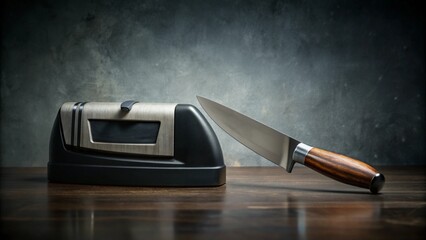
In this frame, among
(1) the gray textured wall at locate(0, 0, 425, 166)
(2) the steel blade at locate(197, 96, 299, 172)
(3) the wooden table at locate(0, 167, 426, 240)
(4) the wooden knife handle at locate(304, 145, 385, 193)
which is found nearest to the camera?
(3) the wooden table at locate(0, 167, 426, 240)

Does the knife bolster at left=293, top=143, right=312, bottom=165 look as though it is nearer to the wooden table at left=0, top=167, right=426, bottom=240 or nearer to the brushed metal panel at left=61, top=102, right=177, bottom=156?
the wooden table at left=0, top=167, right=426, bottom=240

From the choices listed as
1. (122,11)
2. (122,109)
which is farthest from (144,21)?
(122,109)

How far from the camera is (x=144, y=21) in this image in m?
1.47

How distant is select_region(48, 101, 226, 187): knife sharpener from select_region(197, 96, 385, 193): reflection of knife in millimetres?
94

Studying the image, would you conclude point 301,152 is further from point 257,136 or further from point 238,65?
point 238,65

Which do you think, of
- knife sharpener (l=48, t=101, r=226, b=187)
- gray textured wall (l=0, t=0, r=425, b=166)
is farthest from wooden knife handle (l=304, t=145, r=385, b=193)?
gray textured wall (l=0, t=0, r=425, b=166)

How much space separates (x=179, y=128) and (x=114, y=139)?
15cm

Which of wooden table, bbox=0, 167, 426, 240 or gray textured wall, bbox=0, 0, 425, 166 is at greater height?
gray textured wall, bbox=0, 0, 425, 166

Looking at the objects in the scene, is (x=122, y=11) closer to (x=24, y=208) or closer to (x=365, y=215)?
(x=24, y=208)

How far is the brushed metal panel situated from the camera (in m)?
1.00

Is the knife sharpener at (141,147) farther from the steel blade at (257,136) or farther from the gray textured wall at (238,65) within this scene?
the gray textured wall at (238,65)

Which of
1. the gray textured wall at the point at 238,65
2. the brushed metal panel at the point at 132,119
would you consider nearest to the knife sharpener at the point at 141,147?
the brushed metal panel at the point at 132,119

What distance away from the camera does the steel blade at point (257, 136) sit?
1023 millimetres

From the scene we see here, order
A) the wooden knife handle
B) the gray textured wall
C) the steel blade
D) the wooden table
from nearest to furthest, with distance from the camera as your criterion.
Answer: the wooden table, the wooden knife handle, the steel blade, the gray textured wall
